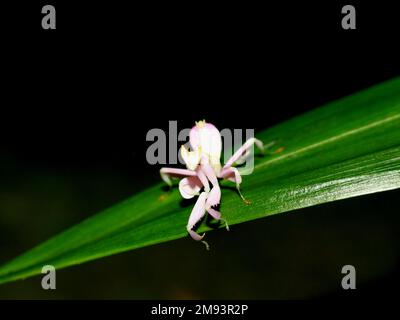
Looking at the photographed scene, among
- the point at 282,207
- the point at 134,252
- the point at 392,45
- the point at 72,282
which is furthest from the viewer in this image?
the point at 134,252

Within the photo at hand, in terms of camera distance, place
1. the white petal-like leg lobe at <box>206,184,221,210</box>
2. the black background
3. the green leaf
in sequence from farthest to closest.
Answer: the black background < the white petal-like leg lobe at <box>206,184,221,210</box> < the green leaf

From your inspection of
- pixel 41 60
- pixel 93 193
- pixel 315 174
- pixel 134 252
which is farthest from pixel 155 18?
pixel 315 174

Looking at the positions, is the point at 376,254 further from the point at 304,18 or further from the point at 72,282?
the point at 72,282

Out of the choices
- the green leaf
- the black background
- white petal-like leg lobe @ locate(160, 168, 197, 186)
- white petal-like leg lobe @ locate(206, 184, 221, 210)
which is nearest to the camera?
the green leaf

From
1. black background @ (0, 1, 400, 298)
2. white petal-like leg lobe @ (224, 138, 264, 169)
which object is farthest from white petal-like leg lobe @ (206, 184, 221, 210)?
black background @ (0, 1, 400, 298)

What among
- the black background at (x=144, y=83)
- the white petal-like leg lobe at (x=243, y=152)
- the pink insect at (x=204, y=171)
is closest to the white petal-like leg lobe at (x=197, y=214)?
the pink insect at (x=204, y=171)

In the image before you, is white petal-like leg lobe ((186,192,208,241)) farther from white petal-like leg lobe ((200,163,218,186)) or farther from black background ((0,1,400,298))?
black background ((0,1,400,298))

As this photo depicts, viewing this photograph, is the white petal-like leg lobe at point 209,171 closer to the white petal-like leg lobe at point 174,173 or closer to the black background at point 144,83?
the white petal-like leg lobe at point 174,173
